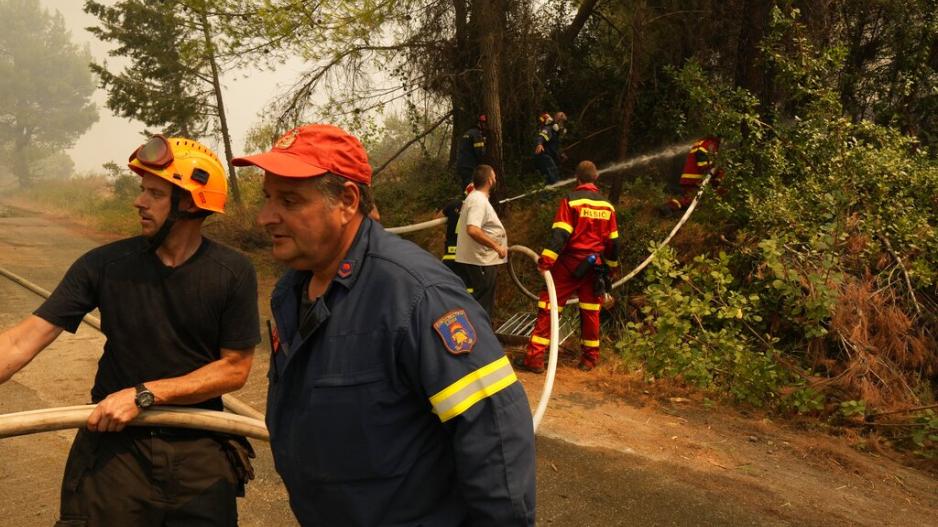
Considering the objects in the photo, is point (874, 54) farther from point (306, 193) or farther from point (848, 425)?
point (306, 193)

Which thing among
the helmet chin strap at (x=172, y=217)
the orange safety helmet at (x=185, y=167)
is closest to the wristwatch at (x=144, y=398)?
the helmet chin strap at (x=172, y=217)

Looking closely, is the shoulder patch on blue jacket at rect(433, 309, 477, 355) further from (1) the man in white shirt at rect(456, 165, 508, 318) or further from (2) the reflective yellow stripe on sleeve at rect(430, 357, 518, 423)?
(1) the man in white shirt at rect(456, 165, 508, 318)

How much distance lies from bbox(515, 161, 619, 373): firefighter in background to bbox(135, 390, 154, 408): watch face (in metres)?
4.60

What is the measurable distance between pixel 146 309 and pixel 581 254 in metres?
4.96

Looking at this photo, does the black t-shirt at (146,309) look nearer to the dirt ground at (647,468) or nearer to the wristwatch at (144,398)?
the wristwatch at (144,398)

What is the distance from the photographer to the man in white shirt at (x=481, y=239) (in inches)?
257

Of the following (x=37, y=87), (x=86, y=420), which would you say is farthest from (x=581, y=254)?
(x=37, y=87)

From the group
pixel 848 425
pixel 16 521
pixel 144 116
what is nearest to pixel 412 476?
pixel 16 521

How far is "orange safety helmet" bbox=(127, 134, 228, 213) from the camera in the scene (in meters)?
2.47

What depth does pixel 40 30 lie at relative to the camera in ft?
231

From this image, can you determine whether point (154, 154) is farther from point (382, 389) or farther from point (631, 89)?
point (631, 89)

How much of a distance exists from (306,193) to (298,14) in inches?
363

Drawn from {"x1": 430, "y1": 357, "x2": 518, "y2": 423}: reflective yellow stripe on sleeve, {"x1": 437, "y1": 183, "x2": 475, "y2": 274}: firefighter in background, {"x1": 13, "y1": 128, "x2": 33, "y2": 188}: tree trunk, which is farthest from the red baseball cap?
{"x1": 13, "y1": 128, "x2": 33, "y2": 188}: tree trunk

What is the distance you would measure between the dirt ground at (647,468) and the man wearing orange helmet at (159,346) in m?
1.59
